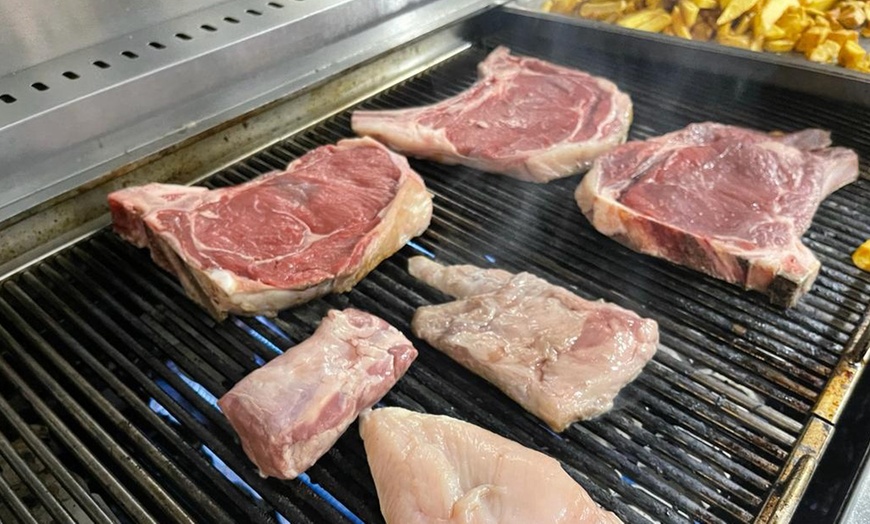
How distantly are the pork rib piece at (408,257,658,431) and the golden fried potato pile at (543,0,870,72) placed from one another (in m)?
2.70

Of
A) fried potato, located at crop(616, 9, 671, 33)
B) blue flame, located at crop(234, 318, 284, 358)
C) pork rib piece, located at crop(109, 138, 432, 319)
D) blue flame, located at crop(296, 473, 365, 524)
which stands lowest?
blue flame, located at crop(296, 473, 365, 524)

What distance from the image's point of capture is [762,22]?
14.5 feet

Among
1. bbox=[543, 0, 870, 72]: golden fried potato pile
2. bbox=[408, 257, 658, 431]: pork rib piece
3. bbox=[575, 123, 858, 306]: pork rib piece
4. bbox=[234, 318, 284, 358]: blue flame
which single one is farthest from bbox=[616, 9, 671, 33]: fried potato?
bbox=[234, 318, 284, 358]: blue flame

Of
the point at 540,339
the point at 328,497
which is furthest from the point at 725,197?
the point at 328,497

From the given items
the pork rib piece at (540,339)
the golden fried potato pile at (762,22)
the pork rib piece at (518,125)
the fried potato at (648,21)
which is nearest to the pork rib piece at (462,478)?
the pork rib piece at (540,339)

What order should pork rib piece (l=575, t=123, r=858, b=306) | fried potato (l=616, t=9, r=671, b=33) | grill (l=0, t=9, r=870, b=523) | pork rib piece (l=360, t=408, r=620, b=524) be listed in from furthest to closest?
fried potato (l=616, t=9, r=671, b=33) → pork rib piece (l=575, t=123, r=858, b=306) → grill (l=0, t=9, r=870, b=523) → pork rib piece (l=360, t=408, r=620, b=524)

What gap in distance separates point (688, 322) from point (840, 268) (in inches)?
29.8

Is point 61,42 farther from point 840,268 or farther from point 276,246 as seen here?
point 840,268

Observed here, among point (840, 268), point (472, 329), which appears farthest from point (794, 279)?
point (472, 329)

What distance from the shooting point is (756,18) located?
14.7 feet

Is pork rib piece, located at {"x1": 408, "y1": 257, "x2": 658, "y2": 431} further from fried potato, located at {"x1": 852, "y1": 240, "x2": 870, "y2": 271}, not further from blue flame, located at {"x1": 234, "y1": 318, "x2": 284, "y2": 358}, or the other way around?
fried potato, located at {"x1": 852, "y1": 240, "x2": 870, "y2": 271}

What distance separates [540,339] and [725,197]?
3.99 ft

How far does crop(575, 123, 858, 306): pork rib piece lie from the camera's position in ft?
8.72

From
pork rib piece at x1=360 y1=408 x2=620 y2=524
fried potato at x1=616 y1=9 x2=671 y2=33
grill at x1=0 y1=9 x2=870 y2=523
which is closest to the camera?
pork rib piece at x1=360 y1=408 x2=620 y2=524
